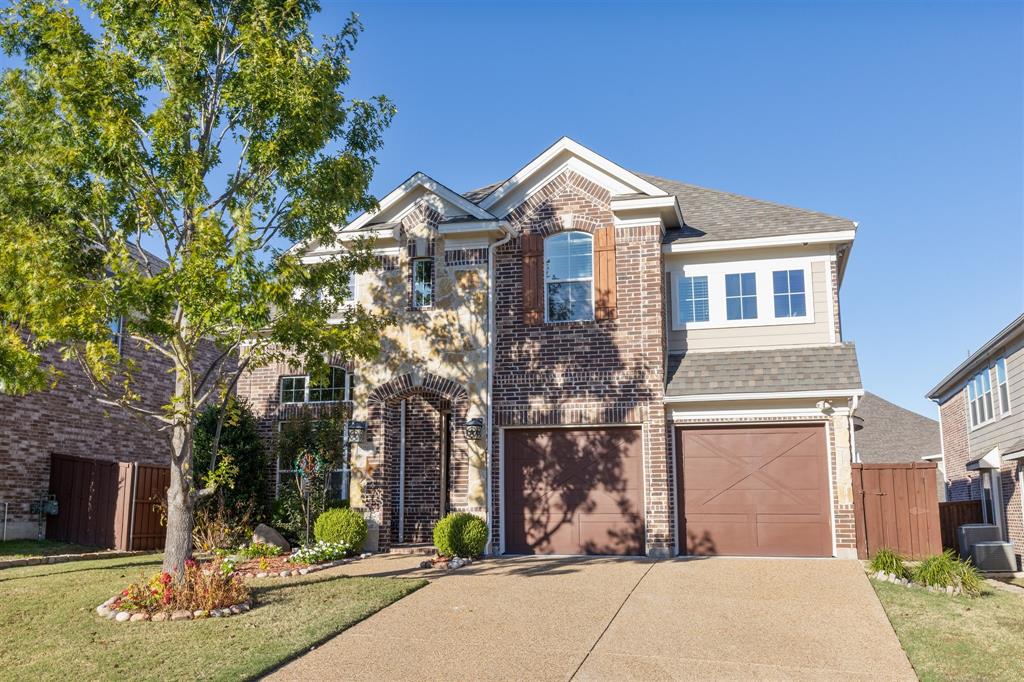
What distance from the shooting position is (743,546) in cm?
1514

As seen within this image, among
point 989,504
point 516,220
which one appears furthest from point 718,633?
point 989,504

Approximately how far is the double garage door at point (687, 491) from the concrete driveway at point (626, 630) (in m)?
1.89

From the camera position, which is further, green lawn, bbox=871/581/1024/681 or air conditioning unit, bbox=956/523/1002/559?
air conditioning unit, bbox=956/523/1002/559

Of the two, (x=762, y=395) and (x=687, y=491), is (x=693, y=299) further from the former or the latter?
(x=687, y=491)

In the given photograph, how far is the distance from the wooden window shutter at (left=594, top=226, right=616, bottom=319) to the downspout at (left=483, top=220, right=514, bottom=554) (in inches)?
69.4

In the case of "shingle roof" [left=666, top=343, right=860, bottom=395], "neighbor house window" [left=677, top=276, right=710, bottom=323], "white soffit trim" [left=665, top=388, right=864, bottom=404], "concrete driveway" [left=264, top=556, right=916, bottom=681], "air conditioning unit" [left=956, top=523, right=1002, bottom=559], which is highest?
"neighbor house window" [left=677, top=276, right=710, bottom=323]

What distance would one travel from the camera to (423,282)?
16906 mm

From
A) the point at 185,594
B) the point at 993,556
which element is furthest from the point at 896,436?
the point at 185,594

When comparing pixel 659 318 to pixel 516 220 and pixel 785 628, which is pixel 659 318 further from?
pixel 785 628

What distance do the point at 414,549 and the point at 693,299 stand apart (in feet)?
23.9

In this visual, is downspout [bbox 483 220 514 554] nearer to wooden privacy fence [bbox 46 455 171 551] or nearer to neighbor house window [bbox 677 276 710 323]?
neighbor house window [bbox 677 276 710 323]

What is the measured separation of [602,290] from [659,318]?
120 cm

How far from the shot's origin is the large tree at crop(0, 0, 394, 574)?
34.3 ft

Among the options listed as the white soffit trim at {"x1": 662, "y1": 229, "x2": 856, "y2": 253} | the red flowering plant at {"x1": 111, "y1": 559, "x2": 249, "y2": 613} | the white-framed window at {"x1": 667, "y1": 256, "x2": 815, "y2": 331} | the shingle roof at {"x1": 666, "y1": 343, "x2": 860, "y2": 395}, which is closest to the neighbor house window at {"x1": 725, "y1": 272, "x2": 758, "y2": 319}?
the white-framed window at {"x1": 667, "y1": 256, "x2": 815, "y2": 331}
